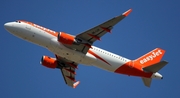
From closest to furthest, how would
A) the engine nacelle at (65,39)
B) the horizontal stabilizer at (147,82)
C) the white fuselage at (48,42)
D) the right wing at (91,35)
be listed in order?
the right wing at (91,35)
the engine nacelle at (65,39)
the white fuselage at (48,42)
the horizontal stabilizer at (147,82)

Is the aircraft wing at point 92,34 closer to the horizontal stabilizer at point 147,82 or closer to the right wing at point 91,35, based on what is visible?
the right wing at point 91,35

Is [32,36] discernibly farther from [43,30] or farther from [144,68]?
[144,68]

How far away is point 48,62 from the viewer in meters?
53.5

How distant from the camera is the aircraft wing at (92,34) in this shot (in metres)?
44.2

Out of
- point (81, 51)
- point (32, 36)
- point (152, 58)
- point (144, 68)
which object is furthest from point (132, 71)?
point (32, 36)

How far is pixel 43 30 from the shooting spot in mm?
47938

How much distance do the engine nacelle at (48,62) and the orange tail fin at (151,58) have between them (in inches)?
558

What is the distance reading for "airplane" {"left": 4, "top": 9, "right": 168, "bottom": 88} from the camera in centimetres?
4684

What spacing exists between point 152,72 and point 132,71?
3312 mm

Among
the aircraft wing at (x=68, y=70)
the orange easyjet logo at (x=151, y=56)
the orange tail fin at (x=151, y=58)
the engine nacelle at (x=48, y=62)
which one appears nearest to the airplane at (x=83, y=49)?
the engine nacelle at (x=48, y=62)

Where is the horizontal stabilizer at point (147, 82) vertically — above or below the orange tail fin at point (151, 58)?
below

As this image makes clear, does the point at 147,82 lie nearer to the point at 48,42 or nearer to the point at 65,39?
the point at 65,39

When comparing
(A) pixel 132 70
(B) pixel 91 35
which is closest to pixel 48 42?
(B) pixel 91 35

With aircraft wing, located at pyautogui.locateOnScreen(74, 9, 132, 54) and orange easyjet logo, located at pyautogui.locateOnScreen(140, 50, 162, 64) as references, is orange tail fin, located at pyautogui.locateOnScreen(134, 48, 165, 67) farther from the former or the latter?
aircraft wing, located at pyautogui.locateOnScreen(74, 9, 132, 54)
